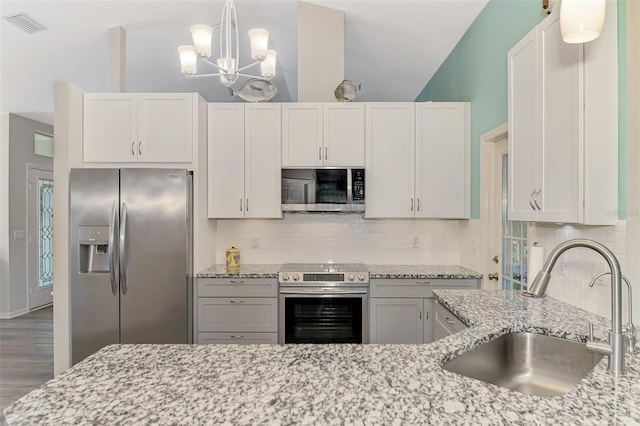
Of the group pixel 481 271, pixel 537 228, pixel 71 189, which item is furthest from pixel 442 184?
pixel 71 189

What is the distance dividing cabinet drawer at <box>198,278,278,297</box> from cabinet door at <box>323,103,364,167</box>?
48.3 inches

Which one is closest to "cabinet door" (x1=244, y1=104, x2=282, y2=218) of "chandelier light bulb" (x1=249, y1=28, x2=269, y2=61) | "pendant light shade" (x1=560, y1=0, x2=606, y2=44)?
"chandelier light bulb" (x1=249, y1=28, x2=269, y2=61)

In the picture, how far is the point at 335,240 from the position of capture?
3.58 meters

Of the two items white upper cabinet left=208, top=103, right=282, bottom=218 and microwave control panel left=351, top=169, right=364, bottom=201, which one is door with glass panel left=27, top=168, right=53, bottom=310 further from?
microwave control panel left=351, top=169, right=364, bottom=201

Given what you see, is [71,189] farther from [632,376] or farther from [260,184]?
[632,376]

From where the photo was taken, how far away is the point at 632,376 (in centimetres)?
98

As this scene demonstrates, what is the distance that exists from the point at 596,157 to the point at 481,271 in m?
1.74

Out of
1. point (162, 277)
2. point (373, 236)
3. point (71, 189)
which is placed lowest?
point (162, 277)

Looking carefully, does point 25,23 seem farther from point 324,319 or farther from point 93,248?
point 324,319

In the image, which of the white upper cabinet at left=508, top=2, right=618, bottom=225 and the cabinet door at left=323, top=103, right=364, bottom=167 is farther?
the cabinet door at left=323, top=103, right=364, bottom=167

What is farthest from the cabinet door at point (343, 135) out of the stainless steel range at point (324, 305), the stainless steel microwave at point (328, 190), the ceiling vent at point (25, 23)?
the ceiling vent at point (25, 23)

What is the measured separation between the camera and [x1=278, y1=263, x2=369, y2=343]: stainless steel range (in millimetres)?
2949

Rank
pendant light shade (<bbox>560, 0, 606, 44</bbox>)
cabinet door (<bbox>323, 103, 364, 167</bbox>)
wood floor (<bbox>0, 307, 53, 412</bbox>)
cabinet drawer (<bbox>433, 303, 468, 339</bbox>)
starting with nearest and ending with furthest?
pendant light shade (<bbox>560, 0, 606, 44</bbox>)
cabinet drawer (<bbox>433, 303, 468, 339</bbox>)
wood floor (<bbox>0, 307, 53, 412</bbox>)
cabinet door (<bbox>323, 103, 364, 167</bbox>)

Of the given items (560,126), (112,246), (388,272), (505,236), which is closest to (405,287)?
(388,272)
